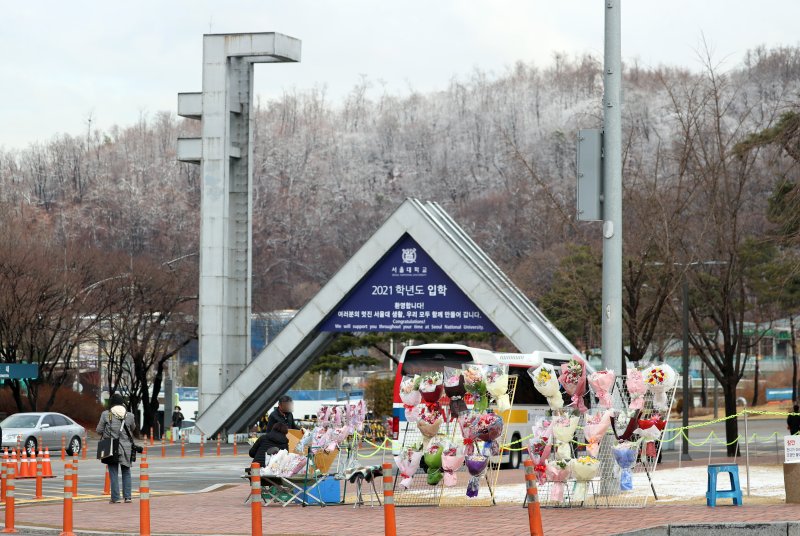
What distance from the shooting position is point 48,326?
56.7m

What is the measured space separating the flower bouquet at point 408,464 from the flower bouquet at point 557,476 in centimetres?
219

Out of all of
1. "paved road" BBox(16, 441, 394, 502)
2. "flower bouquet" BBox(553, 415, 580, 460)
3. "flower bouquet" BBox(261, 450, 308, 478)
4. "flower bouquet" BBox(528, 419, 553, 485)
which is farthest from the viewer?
"paved road" BBox(16, 441, 394, 502)

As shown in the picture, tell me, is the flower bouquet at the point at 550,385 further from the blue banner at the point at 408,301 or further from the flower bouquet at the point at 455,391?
the blue banner at the point at 408,301

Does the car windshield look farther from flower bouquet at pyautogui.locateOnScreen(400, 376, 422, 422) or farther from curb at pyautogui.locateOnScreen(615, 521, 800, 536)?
curb at pyautogui.locateOnScreen(615, 521, 800, 536)

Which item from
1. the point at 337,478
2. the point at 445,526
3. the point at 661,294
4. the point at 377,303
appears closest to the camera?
the point at 445,526

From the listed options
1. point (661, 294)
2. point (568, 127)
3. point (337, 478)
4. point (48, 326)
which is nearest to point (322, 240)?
point (568, 127)

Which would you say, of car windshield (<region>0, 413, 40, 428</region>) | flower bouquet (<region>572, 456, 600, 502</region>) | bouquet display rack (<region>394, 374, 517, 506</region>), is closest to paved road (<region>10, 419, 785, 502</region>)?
car windshield (<region>0, 413, 40, 428</region>)

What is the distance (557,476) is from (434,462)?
1.98 metres

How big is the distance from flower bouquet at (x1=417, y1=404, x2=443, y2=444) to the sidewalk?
118 centimetres

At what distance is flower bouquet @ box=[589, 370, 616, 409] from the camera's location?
17688 mm

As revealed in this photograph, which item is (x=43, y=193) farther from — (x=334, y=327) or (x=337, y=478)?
(x=337, y=478)

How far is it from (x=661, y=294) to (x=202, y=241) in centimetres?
1710

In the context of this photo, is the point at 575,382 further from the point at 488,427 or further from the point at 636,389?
the point at 488,427

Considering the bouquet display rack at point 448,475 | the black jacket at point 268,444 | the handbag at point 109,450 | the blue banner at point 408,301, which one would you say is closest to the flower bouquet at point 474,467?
the bouquet display rack at point 448,475
